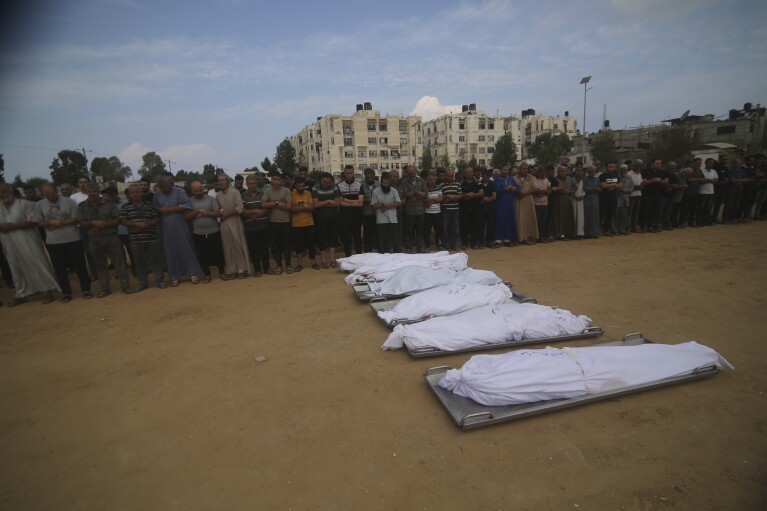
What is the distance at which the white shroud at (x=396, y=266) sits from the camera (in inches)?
252

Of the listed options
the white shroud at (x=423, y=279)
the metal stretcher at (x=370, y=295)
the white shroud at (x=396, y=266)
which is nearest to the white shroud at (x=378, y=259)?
the white shroud at (x=396, y=266)

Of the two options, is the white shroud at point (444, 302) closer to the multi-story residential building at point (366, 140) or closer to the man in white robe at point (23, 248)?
the man in white robe at point (23, 248)

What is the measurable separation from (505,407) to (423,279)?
3023 millimetres

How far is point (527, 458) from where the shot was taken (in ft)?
7.83

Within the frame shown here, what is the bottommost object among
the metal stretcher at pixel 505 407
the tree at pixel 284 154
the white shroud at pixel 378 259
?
the metal stretcher at pixel 505 407

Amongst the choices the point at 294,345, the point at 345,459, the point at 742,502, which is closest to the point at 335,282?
the point at 294,345

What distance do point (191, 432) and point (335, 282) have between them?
4058mm

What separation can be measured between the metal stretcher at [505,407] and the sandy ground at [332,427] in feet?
0.22

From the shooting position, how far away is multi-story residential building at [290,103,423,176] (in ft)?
204

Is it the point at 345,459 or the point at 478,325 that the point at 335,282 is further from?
the point at 345,459

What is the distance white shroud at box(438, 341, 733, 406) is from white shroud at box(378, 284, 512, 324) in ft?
4.63

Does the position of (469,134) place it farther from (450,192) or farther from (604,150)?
(450,192)

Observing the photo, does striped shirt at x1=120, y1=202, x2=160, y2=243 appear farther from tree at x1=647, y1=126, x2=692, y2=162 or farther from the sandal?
tree at x1=647, y1=126, x2=692, y2=162

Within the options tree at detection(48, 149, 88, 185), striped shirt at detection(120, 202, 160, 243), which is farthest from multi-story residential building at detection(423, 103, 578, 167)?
striped shirt at detection(120, 202, 160, 243)
